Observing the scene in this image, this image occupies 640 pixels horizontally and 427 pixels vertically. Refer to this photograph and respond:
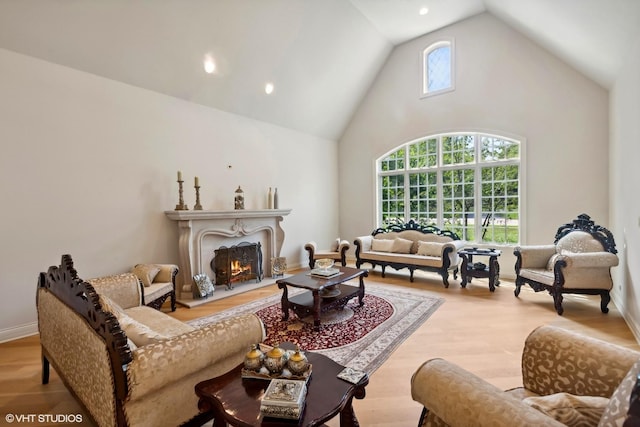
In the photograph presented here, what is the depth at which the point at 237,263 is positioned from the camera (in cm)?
535

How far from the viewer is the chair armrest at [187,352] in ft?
4.75

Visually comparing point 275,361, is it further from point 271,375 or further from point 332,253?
point 332,253

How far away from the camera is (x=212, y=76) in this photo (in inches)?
190

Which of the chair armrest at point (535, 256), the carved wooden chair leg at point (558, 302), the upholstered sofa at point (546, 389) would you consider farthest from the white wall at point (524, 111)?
the upholstered sofa at point (546, 389)

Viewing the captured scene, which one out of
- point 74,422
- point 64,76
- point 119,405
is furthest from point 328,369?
point 64,76

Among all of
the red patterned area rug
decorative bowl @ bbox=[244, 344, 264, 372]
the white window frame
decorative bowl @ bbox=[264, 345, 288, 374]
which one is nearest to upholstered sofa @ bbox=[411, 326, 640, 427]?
decorative bowl @ bbox=[264, 345, 288, 374]

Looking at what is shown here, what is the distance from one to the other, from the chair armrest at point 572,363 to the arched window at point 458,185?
4695 millimetres

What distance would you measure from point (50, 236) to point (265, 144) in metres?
3.68

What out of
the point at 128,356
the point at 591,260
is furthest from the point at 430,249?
the point at 128,356

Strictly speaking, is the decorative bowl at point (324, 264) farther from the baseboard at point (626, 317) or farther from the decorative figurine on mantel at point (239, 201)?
the baseboard at point (626, 317)

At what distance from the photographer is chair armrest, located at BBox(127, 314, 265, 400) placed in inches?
57.0

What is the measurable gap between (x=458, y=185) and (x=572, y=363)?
523 centimetres

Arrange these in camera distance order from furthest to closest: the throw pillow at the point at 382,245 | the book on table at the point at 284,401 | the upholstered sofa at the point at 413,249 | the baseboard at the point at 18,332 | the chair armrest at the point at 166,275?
the throw pillow at the point at 382,245 → the upholstered sofa at the point at 413,249 → the chair armrest at the point at 166,275 → the baseboard at the point at 18,332 → the book on table at the point at 284,401

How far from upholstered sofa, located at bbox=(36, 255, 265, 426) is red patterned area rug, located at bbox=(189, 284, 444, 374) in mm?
1220
